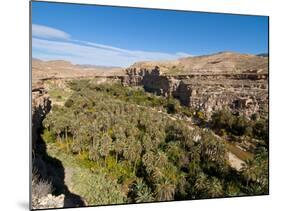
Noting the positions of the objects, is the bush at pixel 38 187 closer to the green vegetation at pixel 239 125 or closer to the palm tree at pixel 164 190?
the palm tree at pixel 164 190

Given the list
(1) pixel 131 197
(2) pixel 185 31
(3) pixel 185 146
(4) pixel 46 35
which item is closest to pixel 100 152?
(1) pixel 131 197

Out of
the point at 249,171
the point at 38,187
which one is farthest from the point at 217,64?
the point at 38,187

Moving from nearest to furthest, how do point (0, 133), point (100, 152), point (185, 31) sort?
point (0, 133)
point (100, 152)
point (185, 31)

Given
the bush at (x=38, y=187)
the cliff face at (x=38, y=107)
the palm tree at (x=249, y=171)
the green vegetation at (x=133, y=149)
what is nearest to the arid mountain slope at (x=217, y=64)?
the green vegetation at (x=133, y=149)

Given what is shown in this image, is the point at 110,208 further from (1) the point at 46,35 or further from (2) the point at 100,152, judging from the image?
(1) the point at 46,35

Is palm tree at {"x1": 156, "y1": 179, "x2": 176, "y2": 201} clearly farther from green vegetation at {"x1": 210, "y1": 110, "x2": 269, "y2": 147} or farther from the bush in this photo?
the bush

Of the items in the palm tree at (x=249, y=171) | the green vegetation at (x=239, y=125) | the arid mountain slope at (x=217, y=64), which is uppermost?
the arid mountain slope at (x=217, y=64)
